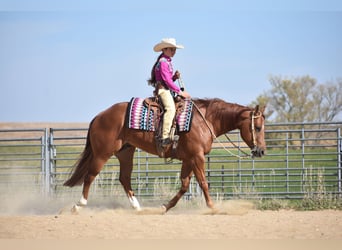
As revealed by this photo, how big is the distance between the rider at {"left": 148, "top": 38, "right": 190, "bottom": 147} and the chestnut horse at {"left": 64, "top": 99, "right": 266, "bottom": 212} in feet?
1.04

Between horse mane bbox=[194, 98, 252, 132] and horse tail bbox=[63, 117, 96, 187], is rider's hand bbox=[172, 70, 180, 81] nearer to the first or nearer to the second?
horse mane bbox=[194, 98, 252, 132]

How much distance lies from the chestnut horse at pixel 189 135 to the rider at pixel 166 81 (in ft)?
1.04

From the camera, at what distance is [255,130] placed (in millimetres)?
10125

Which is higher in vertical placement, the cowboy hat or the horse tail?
the cowboy hat

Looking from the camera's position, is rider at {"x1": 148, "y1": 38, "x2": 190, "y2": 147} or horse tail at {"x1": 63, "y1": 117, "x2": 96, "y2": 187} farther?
horse tail at {"x1": 63, "y1": 117, "x2": 96, "y2": 187}

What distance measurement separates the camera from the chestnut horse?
10039 mm

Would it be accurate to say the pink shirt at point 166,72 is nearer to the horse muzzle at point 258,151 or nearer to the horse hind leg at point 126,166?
the horse hind leg at point 126,166

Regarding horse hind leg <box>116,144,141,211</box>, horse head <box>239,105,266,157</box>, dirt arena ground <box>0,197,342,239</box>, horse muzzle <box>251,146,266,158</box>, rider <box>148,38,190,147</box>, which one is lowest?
dirt arena ground <box>0,197,342,239</box>

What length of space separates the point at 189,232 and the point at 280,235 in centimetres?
112

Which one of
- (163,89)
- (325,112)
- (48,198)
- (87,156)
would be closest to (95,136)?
(87,156)

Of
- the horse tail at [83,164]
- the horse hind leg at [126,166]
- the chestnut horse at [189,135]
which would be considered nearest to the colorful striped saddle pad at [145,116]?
the chestnut horse at [189,135]

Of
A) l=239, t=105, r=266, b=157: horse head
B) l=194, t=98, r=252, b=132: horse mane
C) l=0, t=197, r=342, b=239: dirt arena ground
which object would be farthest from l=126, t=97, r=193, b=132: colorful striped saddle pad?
l=0, t=197, r=342, b=239: dirt arena ground

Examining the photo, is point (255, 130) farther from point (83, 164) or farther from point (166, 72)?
point (83, 164)

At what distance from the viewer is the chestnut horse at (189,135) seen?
10039mm
